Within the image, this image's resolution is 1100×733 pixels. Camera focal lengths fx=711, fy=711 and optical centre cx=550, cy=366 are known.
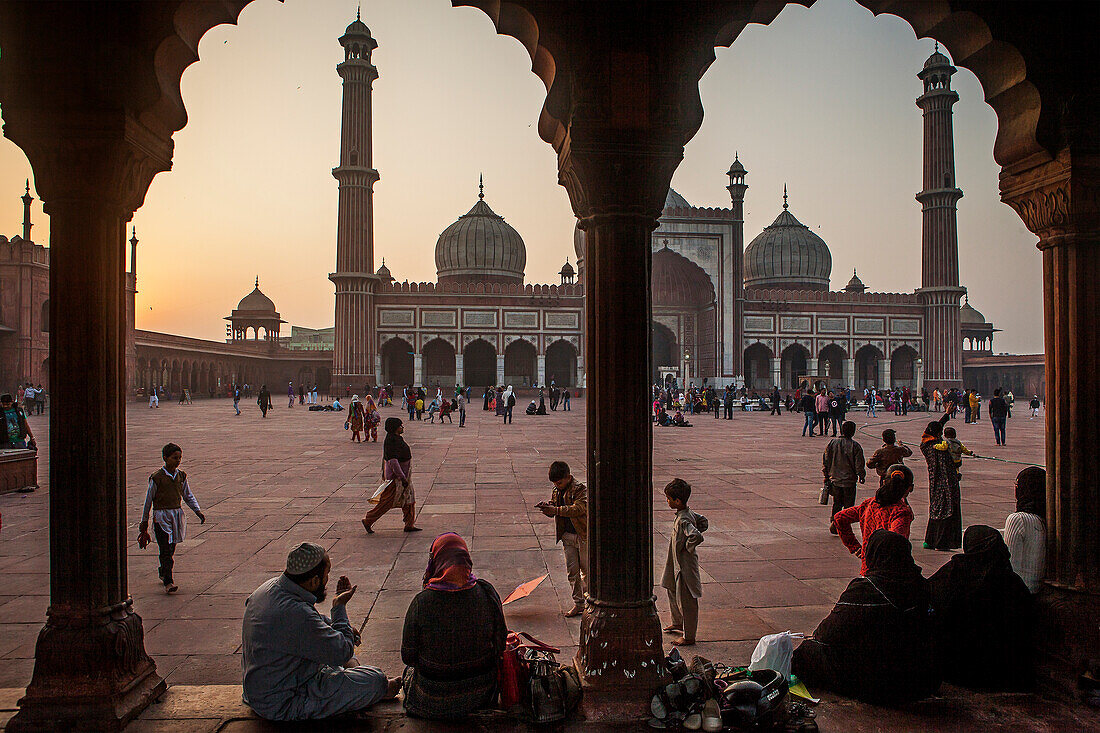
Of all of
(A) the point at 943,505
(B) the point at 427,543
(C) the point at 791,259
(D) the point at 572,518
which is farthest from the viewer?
(C) the point at 791,259

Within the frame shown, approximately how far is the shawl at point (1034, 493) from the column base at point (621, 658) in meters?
2.04

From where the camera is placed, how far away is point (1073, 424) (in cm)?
330

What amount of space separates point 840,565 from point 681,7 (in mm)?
4142

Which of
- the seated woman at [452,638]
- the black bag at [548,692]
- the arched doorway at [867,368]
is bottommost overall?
the black bag at [548,692]

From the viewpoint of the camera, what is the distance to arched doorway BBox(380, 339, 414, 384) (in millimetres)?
41938

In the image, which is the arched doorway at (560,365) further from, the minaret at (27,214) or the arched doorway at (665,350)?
the minaret at (27,214)

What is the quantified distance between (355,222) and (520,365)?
13220mm

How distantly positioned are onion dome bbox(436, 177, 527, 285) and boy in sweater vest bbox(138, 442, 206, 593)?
40.0 m

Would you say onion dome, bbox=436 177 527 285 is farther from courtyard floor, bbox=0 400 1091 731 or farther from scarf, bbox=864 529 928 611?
scarf, bbox=864 529 928 611

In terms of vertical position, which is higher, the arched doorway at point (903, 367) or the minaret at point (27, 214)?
the minaret at point (27, 214)

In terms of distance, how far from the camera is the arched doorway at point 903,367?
4338cm

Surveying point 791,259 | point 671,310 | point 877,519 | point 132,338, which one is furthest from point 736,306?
point 877,519

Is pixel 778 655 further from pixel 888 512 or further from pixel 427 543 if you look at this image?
pixel 427 543

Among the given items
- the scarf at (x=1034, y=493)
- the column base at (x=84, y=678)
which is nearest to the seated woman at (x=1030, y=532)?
the scarf at (x=1034, y=493)
